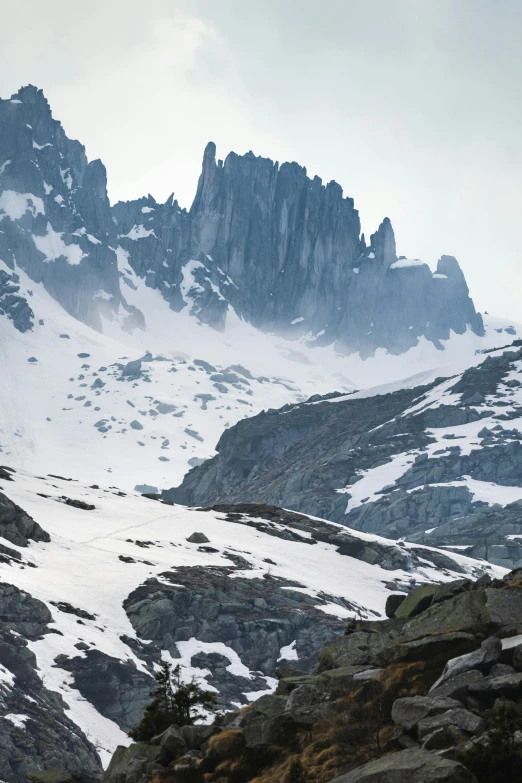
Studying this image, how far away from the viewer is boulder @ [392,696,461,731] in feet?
77.9

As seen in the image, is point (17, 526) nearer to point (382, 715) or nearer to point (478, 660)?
point (382, 715)

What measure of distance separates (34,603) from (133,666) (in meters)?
8.91

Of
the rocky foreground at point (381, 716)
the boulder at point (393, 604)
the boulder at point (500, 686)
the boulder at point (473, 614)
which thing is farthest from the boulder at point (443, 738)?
the boulder at point (393, 604)

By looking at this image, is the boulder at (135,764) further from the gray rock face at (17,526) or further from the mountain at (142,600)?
the gray rock face at (17,526)

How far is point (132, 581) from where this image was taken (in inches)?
3302

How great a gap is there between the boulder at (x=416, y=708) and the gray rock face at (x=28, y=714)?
23.3m

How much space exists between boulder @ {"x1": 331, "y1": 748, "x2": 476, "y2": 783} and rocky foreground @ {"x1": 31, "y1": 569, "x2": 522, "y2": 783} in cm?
3

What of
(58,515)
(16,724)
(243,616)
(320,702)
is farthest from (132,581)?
(320,702)

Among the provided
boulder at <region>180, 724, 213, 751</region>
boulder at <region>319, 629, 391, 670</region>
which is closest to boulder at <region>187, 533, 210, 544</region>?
boulder at <region>319, 629, 391, 670</region>

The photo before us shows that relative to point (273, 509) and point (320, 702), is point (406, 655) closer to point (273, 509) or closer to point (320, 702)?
point (320, 702)

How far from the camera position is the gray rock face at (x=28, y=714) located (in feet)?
153

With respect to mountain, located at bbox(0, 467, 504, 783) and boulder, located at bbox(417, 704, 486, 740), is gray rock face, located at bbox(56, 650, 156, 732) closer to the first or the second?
mountain, located at bbox(0, 467, 504, 783)

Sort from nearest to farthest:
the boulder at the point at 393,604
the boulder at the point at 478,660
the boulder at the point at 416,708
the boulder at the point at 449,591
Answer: the boulder at the point at 416,708 → the boulder at the point at 478,660 → the boulder at the point at 449,591 → the boulder at the point at 393,604

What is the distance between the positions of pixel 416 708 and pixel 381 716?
5.49 feet
